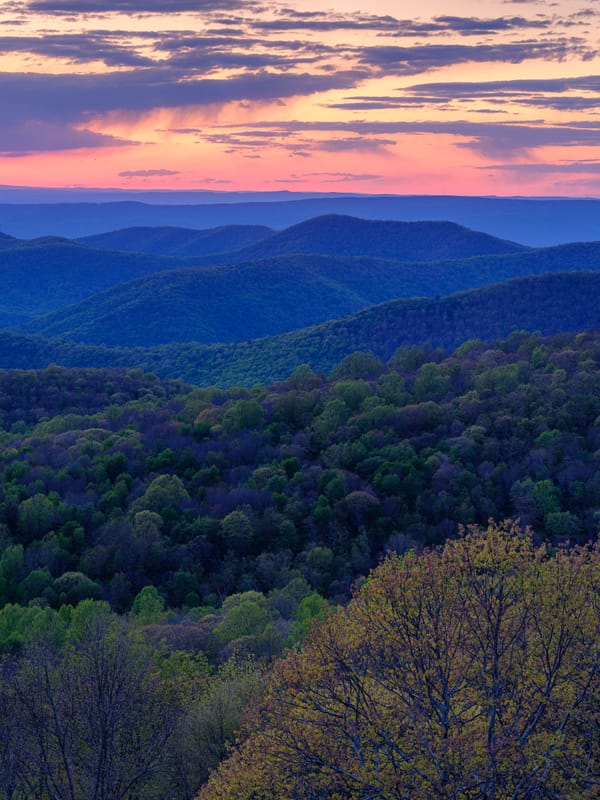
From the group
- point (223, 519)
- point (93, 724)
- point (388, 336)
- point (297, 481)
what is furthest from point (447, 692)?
point (388, 336)

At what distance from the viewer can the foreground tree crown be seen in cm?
1784

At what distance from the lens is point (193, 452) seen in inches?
2827

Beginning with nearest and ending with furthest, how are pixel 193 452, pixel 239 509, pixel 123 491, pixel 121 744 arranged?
pixel 121 744 < pixel 239 509 < pixel 123 491 < pixel 193 452

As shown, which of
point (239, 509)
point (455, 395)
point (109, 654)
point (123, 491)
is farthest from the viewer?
point (455, 395)

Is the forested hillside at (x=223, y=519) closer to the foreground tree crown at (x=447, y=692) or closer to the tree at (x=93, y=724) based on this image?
the tree at (x=93, y=724)

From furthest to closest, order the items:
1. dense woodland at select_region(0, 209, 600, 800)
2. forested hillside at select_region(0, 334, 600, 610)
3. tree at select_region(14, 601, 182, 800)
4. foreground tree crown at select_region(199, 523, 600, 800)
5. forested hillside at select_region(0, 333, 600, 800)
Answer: forested hillside at select_region(0, 334, 600, 610) < forested hillside at select_region(0, 333, 600, 800) < tree at select_region(14, 601, 182, 800) < dense woodland at select_region(0, 209, 600, 800) < foreground tree crown at select_region(199, 523, 600, 800)

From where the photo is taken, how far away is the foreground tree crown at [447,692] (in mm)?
17836

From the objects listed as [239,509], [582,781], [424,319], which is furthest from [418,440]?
[424,319]

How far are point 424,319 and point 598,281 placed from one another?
39.0 meters

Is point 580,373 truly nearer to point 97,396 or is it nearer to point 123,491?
point 123,491

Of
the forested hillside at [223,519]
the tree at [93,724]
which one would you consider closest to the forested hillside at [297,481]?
the forested hillside at [223,519]

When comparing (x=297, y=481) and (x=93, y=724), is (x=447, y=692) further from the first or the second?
(x=297, y=481)

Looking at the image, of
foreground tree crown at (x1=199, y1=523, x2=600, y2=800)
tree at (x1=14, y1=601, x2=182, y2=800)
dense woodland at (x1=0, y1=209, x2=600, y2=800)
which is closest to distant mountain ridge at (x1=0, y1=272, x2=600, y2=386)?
dense woodland at (x1=0, y1=209, x2=600, y2=800)

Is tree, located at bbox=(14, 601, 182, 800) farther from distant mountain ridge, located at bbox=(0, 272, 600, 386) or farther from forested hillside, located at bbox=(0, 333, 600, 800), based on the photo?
distant mountain ridge, located at bbox=(0, 272, 600, 386)
